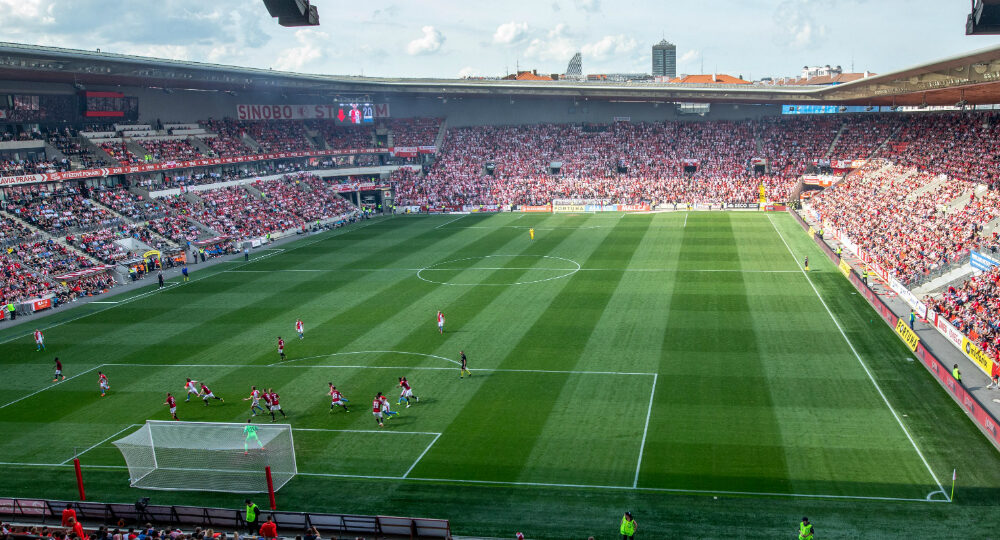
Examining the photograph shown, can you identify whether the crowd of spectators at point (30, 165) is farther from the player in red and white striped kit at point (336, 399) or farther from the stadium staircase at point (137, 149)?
the player in red and white striped kit at point (336, 399)

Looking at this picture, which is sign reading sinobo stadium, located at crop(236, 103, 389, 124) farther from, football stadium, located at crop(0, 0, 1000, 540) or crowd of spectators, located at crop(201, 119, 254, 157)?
crowd of spectators, located at crop(201, 119, 254, 157)

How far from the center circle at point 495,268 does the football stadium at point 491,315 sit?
48cm

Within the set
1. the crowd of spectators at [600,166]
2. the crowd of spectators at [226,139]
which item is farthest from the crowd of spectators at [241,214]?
the crowd of spectators at [600,166]

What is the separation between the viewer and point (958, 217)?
136 ft

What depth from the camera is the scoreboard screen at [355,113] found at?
79.0 m

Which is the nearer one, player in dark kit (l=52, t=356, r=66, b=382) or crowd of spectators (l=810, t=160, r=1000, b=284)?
player in dark kit (l=52, t=356, r=66, b=382)

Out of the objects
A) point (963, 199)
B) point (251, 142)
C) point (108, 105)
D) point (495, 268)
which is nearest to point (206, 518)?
point (495, 268)

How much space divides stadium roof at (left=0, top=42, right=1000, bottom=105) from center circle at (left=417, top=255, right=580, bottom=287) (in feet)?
73.5

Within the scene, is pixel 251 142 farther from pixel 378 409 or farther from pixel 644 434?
pixel 644 434

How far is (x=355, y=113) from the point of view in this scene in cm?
7975

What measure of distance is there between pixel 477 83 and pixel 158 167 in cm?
3389

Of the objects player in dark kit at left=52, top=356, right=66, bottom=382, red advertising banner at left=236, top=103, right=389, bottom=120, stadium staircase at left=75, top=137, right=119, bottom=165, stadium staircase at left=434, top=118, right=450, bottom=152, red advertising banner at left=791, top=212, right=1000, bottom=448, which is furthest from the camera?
stadium staircase at left=434, top=118, right=450, bottom=152

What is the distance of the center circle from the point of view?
42.8 metres

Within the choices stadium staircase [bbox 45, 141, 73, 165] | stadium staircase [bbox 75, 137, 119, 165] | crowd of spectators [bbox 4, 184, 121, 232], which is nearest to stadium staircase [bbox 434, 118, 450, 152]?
stadium staircase [bbox 75, 137, 119, 165]
